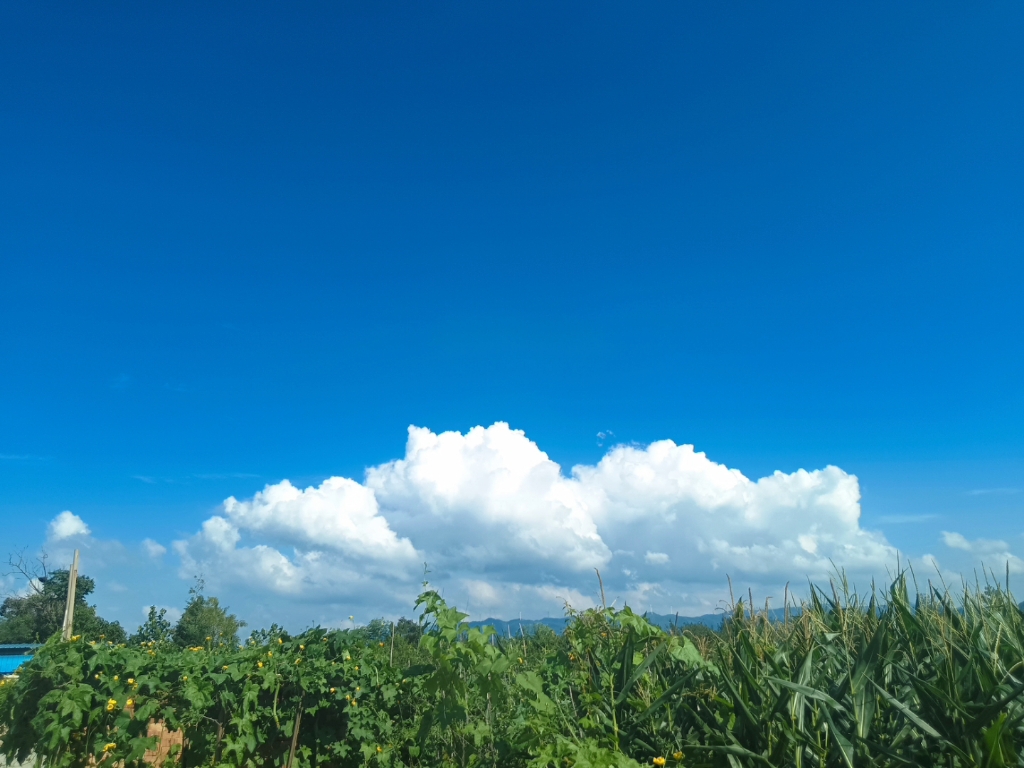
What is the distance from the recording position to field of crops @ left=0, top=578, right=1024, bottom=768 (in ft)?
10.7

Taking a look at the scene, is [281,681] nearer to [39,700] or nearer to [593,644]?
[39,700]

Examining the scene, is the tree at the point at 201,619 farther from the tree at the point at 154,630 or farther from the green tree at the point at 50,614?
the tree at the point at 154,630

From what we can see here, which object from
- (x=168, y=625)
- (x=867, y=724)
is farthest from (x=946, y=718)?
(x=168, y=625)

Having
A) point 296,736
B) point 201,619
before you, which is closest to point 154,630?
point 296,736

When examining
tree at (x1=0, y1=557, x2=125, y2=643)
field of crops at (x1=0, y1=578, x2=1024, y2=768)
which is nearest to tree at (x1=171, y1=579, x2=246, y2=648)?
tree at (x1=0, y1=557, x2=125, y2=643)

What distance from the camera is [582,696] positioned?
4496 millimetres

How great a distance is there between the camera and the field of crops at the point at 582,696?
3273 millimetres

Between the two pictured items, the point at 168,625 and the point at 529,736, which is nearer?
the point at 529,736

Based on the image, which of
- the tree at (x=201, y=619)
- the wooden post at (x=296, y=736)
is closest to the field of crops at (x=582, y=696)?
the wooden post at (x=296, y=736)

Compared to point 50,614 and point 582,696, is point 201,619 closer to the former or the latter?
point 50,614

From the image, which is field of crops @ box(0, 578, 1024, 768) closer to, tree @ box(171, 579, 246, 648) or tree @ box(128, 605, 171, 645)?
tree @ box(128, 605, 171, 645)

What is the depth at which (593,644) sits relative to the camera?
5316mm

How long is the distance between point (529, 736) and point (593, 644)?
1326 millimetres

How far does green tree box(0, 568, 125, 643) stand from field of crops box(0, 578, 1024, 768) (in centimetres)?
121
